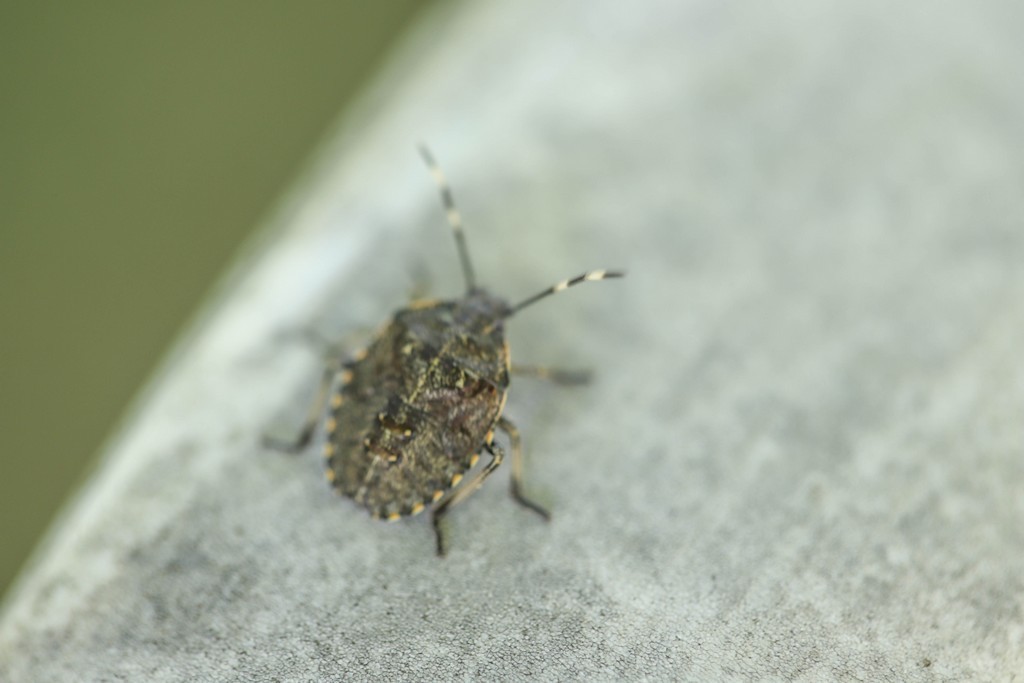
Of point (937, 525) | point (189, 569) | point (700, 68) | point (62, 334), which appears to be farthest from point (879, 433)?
point (62, 334)

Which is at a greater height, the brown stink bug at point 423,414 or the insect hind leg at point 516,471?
the brown stink bug at point 423,414

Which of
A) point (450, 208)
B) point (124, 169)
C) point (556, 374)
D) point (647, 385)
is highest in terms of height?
point (124, 169)

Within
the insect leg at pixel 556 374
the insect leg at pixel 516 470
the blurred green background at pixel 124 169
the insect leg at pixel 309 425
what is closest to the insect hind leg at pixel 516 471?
the insect leg at pixel 516 470

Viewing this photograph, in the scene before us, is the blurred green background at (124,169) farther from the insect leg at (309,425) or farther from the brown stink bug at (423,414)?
the brown stink bug at (423,414)

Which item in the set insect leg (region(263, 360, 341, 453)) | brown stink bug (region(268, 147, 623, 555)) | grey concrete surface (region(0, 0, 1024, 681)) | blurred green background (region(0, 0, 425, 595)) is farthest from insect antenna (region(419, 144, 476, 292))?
blurred green background (region(0, 0, 425, 595))

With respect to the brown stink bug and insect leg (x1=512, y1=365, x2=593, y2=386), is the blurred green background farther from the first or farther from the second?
insect leg (x1=512, y1=365, x2=593, y2=386)

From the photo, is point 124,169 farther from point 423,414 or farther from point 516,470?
point 516,470

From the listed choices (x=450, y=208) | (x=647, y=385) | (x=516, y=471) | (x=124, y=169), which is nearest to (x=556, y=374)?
(x=647, y=385)
